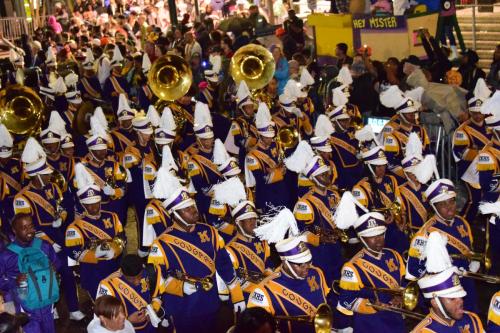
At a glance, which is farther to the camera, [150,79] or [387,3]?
[387,3]

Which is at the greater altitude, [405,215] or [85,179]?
[85,179]

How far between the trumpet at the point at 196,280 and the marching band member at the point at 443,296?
2.29 metres

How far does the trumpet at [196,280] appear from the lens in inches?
319

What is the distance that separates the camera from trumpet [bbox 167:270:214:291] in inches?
319

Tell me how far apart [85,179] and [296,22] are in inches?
415

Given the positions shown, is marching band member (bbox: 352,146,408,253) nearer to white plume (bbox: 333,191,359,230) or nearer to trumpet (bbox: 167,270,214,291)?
white plume (bbox: 333,191,359,230)

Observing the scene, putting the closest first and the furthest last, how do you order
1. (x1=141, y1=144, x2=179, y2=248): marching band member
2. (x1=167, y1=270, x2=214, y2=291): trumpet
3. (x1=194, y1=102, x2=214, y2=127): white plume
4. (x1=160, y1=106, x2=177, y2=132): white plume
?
(x1=167, y1=270, x2=214, y2=291): trumpet → (x1=141, y1=144, x2=179, y2=248): marching band member → (x1=194, y1=102, x2=214, y2=127): white plume → (x1=160, y1=106, x2=177, y2=132): white plume

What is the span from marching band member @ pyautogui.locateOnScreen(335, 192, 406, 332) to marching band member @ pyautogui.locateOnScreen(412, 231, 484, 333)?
111 cm

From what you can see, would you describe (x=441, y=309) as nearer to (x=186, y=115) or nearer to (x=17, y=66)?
(x=186, y=115)

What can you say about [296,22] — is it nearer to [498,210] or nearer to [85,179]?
[85,179]

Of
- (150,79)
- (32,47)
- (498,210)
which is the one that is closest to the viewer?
(498,210)

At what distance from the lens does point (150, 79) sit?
16344 millimetres

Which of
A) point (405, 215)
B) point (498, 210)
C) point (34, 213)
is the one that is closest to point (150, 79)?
point (34, 213)

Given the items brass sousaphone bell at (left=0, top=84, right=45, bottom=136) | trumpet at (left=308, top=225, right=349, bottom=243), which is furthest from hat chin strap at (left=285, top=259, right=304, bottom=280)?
brass sousaphone bell at (left=0, top=84, right=45, bottom=136)
